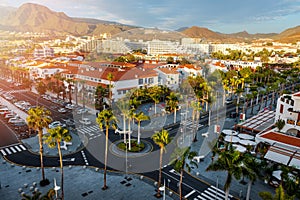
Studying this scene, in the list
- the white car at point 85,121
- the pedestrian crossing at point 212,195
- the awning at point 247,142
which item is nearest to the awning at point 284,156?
the awning at point 247,142

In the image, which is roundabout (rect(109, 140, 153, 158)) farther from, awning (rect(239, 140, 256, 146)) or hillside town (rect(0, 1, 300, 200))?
awning (rect(239, 140, 256, 146))

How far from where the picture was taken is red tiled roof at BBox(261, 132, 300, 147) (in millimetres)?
28756

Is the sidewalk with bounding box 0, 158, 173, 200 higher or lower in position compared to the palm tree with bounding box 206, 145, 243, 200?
lower

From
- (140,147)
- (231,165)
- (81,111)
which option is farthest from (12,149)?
Result: (231,165)

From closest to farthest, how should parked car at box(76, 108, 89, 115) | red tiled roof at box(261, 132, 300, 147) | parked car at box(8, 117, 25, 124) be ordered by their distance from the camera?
red tiled roof at box(261, 132, 300, 147), parked car at box(8, 117, 25, 124), parked car at box(76, 108, 89, 115)

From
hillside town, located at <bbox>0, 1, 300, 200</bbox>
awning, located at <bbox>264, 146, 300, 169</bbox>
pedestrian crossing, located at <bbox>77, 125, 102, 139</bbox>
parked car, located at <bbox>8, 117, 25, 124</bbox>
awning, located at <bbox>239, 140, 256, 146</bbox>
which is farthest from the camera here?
parked car, located at <bbox>8, 117, 25, 124</bbox>

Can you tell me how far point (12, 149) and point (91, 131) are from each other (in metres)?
12.1

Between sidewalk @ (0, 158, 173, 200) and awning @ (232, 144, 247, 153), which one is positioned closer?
sidewalk @ (0, 158, 173, 200)

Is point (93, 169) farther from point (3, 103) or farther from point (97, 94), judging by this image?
point (3, 103)

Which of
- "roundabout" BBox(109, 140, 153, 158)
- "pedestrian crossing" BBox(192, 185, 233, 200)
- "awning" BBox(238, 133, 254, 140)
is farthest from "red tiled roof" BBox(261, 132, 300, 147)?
"roundabout" BBox(109, 140, 153, 158)

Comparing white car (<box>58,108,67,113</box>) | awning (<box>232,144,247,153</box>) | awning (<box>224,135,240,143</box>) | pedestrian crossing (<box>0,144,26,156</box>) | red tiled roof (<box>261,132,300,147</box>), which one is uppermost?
red tiled roof (<box>261,132,300,147</box>)

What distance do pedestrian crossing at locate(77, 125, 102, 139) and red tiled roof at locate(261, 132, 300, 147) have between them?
26.1 m

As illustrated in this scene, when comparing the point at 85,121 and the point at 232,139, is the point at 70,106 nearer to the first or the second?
the point at 85,121

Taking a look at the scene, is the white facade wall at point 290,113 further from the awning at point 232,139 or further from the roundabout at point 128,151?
the roundabout at point 128,151
